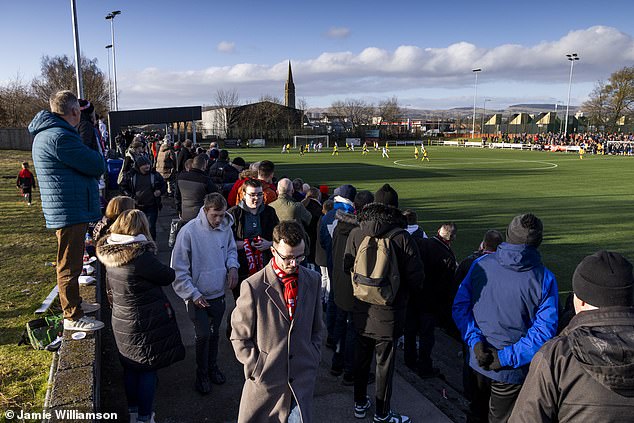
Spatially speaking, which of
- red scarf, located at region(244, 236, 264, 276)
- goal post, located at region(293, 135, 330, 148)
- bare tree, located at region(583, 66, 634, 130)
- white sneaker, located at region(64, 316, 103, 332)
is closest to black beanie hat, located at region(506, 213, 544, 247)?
red scarf, located at region(244, 236, 264, 276)

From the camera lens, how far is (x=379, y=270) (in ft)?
12.4

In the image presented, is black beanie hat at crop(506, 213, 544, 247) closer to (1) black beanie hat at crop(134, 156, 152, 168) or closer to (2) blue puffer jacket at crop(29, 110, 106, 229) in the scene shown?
(2) blue puffer jacket at crop(29, 110, 106, 229)

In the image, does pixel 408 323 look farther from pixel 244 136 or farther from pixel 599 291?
pixel 244 136

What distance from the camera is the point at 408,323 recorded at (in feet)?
16.4

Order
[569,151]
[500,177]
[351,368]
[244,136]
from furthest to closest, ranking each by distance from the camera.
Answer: [244,136], [569,151], [500,177], [351,368]

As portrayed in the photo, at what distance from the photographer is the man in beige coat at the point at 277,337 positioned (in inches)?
117

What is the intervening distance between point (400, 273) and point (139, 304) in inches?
83.6

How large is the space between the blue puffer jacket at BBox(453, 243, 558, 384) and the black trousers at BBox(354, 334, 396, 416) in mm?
817

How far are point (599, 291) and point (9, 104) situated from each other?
5826cm

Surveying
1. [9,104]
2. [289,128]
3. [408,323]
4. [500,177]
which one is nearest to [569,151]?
[500,177]

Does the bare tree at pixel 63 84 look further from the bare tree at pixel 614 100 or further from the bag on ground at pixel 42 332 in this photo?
the bare tree at pixel 614 100

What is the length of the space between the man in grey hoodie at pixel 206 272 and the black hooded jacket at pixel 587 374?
9.88 ft

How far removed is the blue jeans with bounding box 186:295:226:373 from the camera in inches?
172

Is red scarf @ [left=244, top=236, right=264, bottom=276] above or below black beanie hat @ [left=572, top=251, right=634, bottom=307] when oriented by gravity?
below
